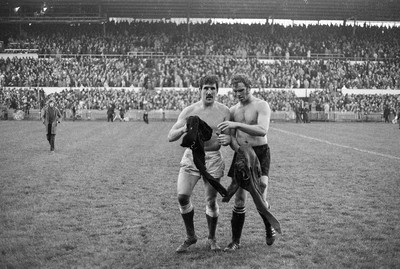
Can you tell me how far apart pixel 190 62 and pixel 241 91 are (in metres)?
36.8

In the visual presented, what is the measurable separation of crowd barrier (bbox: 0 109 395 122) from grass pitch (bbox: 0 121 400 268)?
75.4 ft

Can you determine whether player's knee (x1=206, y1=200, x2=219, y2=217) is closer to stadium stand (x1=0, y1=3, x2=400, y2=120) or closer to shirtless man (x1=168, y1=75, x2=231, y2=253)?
shirtless man (x1=168, y1=75, x2=231, y2=253)

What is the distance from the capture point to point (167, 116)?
36688 mm

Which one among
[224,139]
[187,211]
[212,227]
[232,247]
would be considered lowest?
[232,247]

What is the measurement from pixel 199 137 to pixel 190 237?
4.00ft

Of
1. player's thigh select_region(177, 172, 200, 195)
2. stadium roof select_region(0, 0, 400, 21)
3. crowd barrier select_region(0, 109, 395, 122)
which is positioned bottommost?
crowd barrier select_region(0, 109, 395, 122)

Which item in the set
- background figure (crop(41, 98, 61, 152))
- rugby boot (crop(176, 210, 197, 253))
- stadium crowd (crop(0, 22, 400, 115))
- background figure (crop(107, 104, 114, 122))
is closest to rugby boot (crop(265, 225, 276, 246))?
rugby boot (crop(176, 210, 197, 253))

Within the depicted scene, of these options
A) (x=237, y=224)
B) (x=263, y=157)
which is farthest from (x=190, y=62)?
(x=237, y=224)

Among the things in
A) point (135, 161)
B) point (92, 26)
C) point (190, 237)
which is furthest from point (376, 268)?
point (92, 26)

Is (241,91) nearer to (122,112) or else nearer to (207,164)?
(207,164)

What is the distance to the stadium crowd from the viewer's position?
3797 cm

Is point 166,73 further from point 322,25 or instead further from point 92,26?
point 322,25

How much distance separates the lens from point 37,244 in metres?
5.39

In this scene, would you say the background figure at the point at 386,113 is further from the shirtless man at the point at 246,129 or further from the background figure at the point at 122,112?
the shirtless man at the point at 246,129
